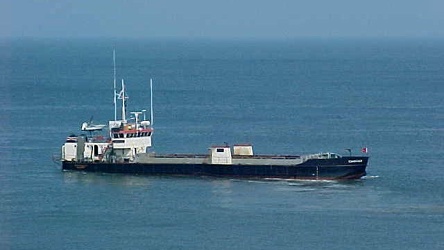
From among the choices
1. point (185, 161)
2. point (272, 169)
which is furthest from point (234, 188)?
point (185, 161)

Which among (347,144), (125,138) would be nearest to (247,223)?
(125,138)

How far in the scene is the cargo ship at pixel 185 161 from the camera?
316 feet

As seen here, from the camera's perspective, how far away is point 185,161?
325ft

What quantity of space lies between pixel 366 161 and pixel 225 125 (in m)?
33.0

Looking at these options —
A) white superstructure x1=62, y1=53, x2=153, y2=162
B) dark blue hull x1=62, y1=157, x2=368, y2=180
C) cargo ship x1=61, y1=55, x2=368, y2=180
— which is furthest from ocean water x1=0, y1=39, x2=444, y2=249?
white superstructure x1=62, y1=53, x2=153, y2=162

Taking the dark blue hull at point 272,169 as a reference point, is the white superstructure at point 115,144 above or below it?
above

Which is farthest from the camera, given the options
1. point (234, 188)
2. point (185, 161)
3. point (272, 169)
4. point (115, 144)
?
point (115, 144)

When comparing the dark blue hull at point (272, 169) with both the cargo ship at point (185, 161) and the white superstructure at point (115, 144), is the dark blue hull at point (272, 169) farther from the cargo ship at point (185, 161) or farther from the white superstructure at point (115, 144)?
the white superstructure at point (115, 144)

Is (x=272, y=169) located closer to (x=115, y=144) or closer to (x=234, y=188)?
(x=234, y=188)

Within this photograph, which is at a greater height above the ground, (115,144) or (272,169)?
(115,144)

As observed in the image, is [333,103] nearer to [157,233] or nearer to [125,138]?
[125,138]

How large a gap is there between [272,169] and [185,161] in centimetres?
596


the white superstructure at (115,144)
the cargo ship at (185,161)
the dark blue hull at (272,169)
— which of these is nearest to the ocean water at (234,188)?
the dark blue hull at (272,169)

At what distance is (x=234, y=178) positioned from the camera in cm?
9762
